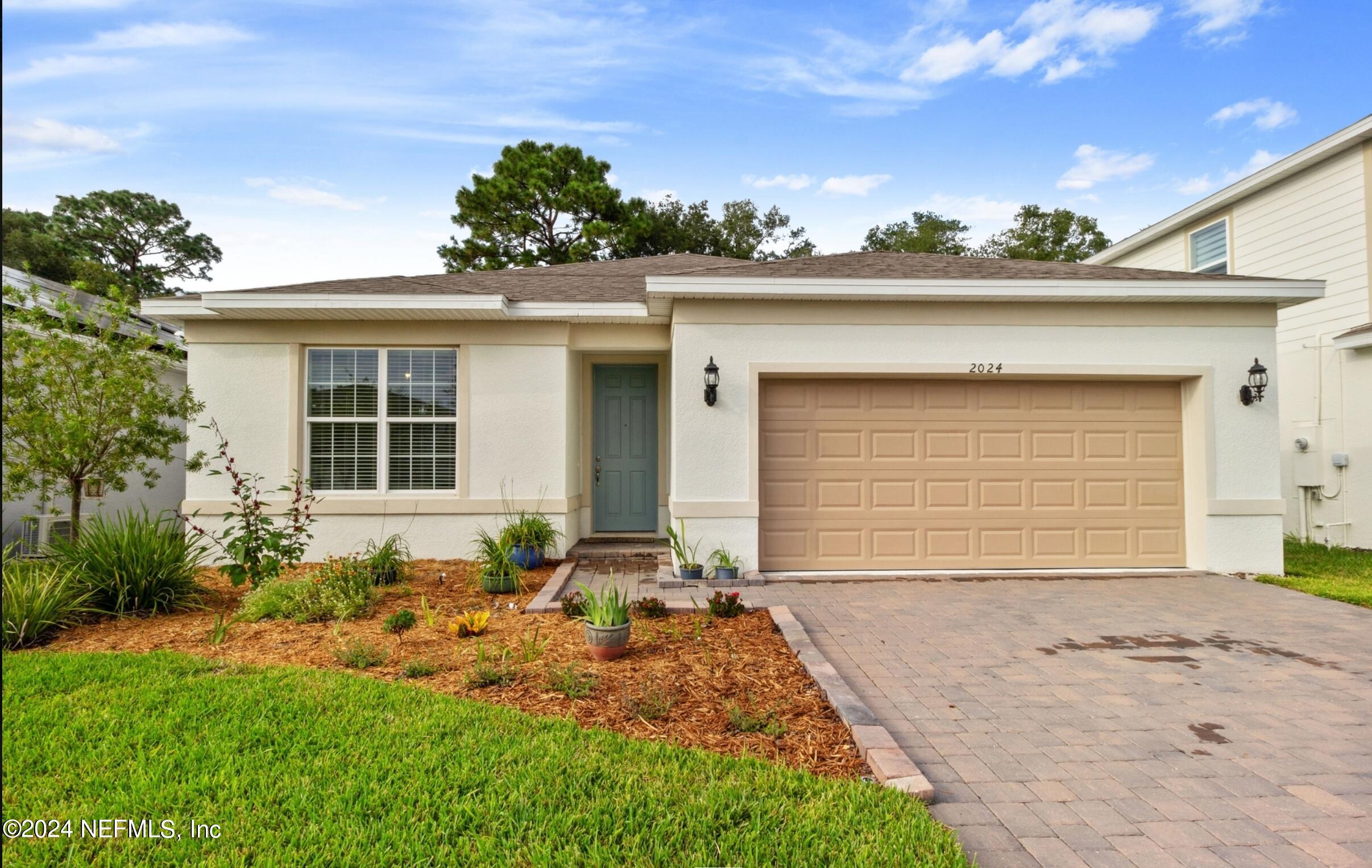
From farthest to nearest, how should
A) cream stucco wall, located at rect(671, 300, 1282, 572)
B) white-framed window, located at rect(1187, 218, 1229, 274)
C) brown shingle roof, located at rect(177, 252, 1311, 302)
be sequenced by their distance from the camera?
white-framed window, located at rect(1187, 218, 1229, 274) → brown shingle roof, located at rect(177, 252, 1311, 302) → cream stucco wall, located at rect(671, 300, 1282, 572)

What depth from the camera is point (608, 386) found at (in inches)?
381

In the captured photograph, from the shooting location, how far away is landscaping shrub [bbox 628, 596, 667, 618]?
5.61 m

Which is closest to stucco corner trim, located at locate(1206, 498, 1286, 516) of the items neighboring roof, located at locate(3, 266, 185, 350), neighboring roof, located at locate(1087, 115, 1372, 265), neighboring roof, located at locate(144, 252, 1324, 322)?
neighboring roof, located at locate(144, 252, 1324, 322)

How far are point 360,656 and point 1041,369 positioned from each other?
736cm

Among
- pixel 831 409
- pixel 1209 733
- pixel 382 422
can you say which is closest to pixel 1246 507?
pixel 831 409

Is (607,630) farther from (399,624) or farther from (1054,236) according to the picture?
(1054,236)

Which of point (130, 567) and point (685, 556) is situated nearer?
point (130, 567)

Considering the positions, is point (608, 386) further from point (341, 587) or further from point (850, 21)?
point (850, 21)

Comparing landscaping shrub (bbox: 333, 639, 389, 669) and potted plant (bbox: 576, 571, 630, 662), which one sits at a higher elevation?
potted plant (bbox: 576, 571, 630, 662)

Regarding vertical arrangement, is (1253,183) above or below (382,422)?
above

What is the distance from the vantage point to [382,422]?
8531 millimetres

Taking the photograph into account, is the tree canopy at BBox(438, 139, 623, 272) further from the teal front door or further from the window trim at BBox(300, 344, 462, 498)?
the window trim at BBox(300, 344, 462, 498)

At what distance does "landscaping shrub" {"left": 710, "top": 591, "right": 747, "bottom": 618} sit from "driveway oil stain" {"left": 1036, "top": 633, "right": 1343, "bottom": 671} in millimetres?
2289

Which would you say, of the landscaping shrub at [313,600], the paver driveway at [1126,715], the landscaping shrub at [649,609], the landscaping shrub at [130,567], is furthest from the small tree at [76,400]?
the paver driveway at [1126,715]
